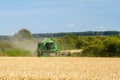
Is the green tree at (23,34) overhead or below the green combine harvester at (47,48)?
overhead

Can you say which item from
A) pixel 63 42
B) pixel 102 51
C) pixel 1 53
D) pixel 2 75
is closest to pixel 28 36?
pixel 63 42

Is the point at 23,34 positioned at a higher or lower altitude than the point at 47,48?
higher

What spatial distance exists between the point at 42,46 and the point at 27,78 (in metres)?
41.6

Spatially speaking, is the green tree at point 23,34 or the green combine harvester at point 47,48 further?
the green tree at point 23,34

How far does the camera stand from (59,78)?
14453mm

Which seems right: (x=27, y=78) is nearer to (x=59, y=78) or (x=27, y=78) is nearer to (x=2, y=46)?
(x=59, y=78)

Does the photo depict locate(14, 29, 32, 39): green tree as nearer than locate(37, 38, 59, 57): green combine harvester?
No

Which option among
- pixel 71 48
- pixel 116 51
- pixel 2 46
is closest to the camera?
pixel 116 51

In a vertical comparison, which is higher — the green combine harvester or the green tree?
the green tree

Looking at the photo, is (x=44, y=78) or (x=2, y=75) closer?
(x=44, y=78)

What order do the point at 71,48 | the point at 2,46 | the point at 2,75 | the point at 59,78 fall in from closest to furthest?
1. the point at 59,78
2. the point at 2,75
3. the point at 2,46
4. the point at 71,48

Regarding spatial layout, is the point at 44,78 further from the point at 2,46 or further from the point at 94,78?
the point at 2,46

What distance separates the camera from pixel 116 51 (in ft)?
163

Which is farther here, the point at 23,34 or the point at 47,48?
the point at 23,34
